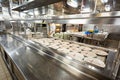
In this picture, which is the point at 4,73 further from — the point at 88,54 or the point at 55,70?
the point at 88,54

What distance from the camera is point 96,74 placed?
845 mm

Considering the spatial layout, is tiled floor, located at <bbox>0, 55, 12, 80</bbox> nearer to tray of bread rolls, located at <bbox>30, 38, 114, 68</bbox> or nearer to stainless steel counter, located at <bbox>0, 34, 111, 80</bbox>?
stainless steel counter, located at <bbox>0, 34, 111, 80</bbox>

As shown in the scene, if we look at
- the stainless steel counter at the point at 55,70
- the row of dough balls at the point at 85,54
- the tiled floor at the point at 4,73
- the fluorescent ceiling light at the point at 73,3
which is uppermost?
the fluorescent ceiling light at the point at 73,3

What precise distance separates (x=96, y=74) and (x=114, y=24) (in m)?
0.49

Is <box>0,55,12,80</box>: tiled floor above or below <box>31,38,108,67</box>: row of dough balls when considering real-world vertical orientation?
below

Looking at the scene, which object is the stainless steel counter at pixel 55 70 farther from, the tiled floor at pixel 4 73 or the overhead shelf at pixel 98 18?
the tiled floor at pixel 4 73

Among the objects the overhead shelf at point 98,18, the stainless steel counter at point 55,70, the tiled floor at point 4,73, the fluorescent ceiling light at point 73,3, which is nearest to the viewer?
the overhead shelf at point 98,18

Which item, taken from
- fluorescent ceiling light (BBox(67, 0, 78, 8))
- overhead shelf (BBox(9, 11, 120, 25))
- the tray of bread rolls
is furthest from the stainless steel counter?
fluorescent ceiling light (BBox(67, 0, 78, 8))

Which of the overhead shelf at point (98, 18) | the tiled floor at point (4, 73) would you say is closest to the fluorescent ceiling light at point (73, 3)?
the overhead shelf at point (98, 18)

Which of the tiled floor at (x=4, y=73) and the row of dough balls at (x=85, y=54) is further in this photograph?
the tiled floor at (x=4, y=73)

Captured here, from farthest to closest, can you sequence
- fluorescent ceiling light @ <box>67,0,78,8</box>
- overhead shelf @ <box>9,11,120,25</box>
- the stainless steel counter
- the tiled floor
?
the tiled floor, fluorescent ceiling light @ <box>67,0,78,8</box>, the stainless steel counter, overhead shelf @ <box>9,11,120,25</box>

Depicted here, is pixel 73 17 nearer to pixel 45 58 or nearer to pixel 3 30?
pixel 45 58

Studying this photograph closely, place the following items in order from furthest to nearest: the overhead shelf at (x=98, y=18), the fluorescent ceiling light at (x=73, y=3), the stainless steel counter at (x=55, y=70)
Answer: the fluorescent ceiling light at (x=73, y=3) → the stainless steel counter at (x=55, y=70) → the overhead shelf at (x=98, y=18)

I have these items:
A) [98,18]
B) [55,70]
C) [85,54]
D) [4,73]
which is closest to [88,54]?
[85,54]
